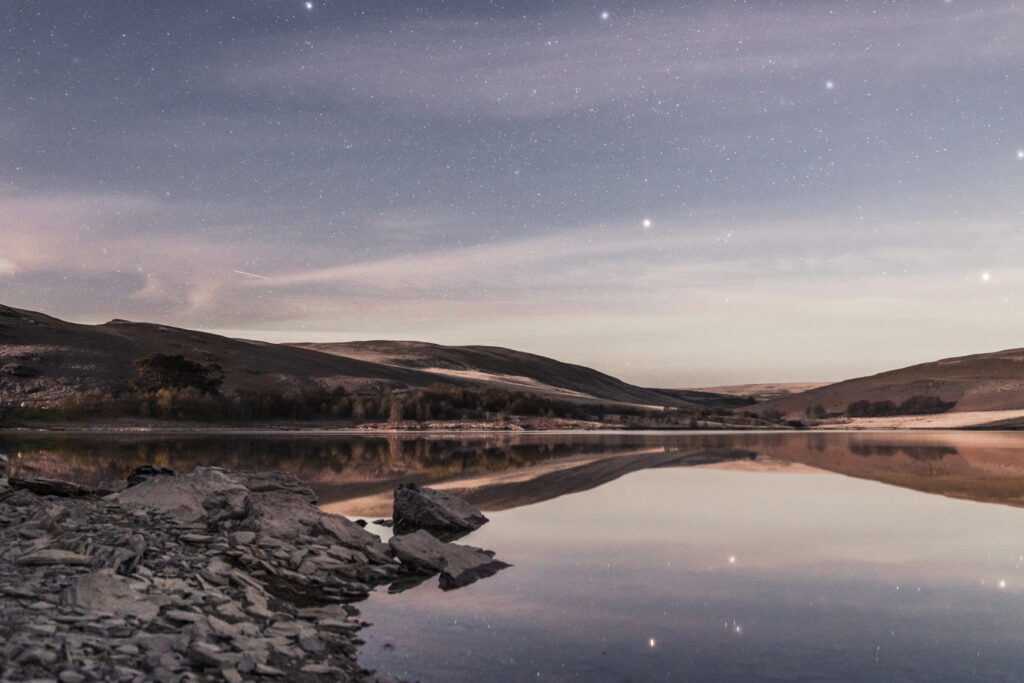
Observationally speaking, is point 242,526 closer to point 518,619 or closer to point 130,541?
point 130,541

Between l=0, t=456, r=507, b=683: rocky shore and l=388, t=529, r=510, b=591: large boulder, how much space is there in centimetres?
2

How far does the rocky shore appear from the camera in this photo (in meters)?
7.71

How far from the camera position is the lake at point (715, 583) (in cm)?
855

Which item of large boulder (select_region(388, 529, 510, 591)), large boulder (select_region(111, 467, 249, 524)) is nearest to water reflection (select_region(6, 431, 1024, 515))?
large boulder (select_region(111, 467, 249, 524))

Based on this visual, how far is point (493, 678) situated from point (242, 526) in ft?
22.8

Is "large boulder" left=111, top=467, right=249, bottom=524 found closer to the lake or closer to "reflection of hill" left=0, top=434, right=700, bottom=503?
the lake

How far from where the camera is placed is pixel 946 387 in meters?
116

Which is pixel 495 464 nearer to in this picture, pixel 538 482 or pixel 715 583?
pixel 538 482

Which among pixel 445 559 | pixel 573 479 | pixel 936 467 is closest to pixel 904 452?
pixel 936 467

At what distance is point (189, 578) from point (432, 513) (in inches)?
278

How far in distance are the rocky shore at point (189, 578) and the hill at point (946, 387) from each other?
106170 mm

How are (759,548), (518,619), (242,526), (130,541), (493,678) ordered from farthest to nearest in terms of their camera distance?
(759,548) → (242,526) → (130,541) → (518,619) → (493,678)

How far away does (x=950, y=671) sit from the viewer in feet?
26.7

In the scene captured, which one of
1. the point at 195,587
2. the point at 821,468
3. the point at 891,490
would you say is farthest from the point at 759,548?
the point at 821,468
